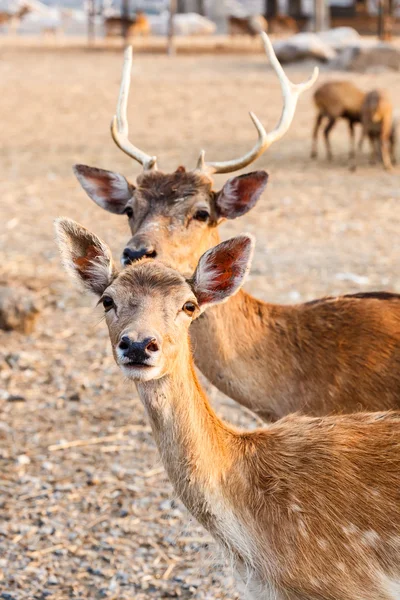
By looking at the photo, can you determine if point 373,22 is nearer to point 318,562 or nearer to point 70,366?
point 70,366

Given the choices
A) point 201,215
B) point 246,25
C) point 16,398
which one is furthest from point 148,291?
point 246,25

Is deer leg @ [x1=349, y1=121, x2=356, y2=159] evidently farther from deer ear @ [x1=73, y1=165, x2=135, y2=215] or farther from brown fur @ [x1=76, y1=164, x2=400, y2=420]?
brown fur @ [x1=76, y1=164, x2=400, y2=420]

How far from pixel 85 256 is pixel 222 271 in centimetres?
50

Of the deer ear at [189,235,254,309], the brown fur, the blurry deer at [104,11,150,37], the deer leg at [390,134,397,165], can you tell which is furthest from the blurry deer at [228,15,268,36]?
the deer ear at [189,235,254,309]

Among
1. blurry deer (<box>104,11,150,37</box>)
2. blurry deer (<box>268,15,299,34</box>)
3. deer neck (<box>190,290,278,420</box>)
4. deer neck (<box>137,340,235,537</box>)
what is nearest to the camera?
deer neck (<box>137,340,235,537</box>)

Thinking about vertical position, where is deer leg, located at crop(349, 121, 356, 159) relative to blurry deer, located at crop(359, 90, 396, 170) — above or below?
below

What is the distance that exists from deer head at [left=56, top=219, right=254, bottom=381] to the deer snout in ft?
2.96

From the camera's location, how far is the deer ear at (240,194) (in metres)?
4.94

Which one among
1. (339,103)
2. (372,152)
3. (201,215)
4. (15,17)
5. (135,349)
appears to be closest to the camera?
(135,349)

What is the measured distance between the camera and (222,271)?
3.54 meters

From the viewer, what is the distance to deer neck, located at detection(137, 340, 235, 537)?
3.28 m

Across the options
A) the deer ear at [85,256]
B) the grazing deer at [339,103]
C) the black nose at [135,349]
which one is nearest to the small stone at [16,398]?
the deer ear at [85,256]

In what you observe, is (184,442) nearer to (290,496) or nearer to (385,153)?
(290,496)

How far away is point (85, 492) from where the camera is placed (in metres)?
4.99
